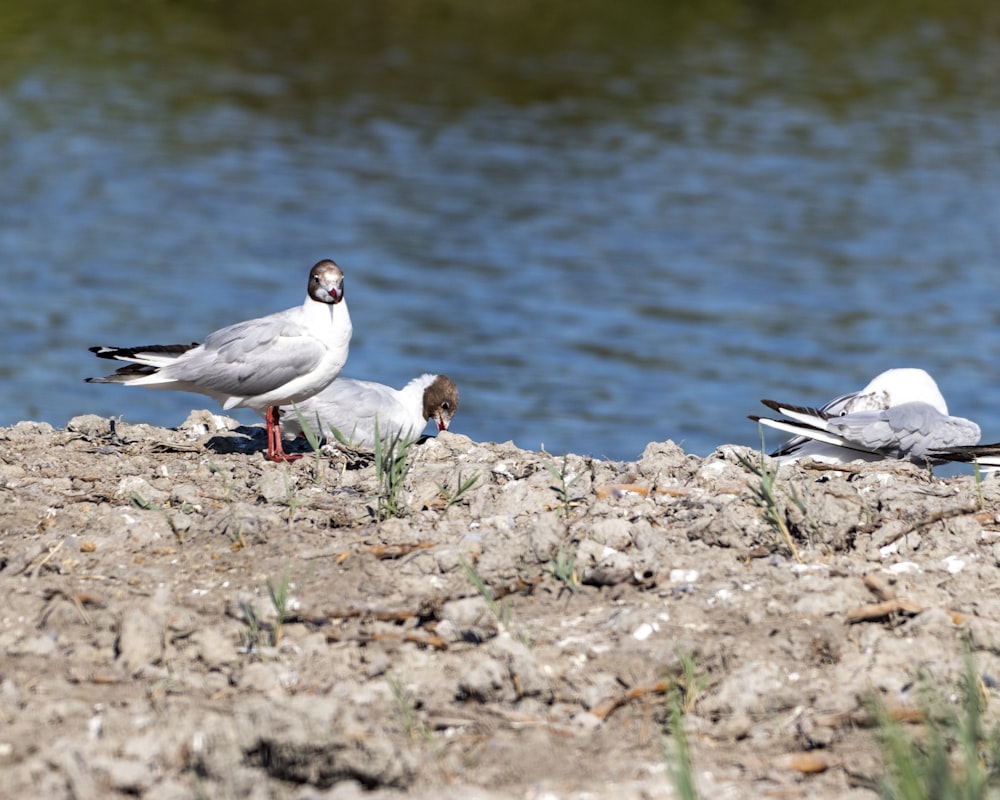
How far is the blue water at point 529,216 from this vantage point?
12305 millimetres

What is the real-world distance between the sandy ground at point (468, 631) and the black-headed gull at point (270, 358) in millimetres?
1238

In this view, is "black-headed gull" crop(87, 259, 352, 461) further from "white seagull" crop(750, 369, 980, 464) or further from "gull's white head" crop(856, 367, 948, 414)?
"gull's white head" crop(856, 367, 948, 414)

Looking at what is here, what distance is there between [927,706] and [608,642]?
893 mm

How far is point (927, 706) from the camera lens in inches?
146

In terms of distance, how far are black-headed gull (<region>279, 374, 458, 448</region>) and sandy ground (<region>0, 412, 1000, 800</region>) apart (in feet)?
6.01

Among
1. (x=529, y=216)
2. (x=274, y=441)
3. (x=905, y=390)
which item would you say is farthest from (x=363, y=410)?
(x=529, y=216)

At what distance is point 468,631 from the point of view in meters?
4.08

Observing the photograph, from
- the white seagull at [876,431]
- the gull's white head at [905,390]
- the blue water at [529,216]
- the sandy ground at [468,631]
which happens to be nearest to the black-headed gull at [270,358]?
the sandy ground at [468,631]

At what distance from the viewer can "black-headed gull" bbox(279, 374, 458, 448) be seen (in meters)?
7.23

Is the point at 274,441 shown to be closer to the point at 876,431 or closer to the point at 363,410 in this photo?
the point at 363,410

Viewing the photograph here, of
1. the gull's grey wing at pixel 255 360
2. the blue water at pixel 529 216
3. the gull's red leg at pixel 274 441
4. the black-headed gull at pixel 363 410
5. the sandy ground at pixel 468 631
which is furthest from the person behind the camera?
the blue water at pixel 529 216

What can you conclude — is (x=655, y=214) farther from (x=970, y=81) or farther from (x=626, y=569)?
(x=626, y=569)

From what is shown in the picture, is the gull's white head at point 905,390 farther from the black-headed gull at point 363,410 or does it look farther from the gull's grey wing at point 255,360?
the gull's grey wing at point 255,360

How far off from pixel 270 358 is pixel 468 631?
2.79m
